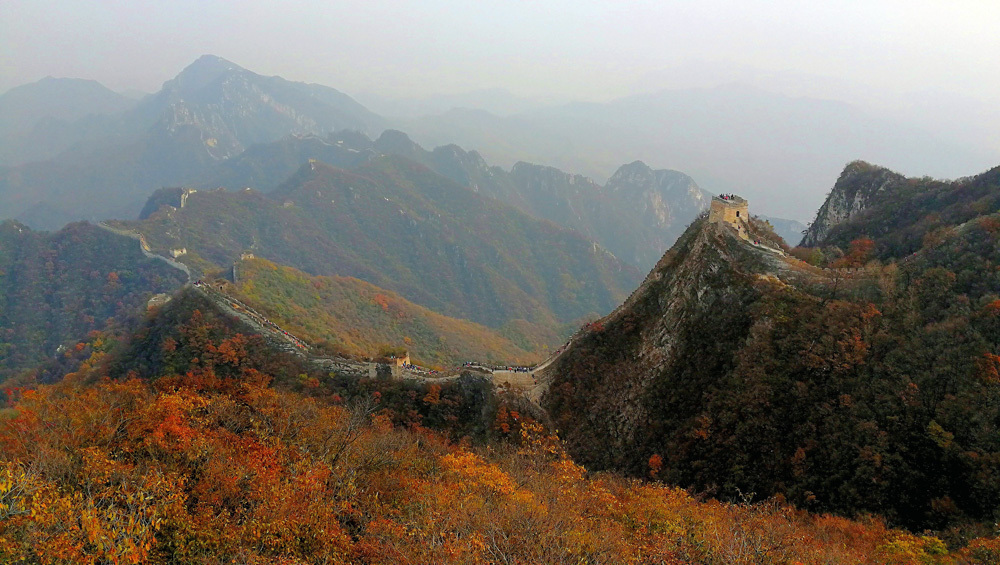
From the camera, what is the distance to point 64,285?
371 feet

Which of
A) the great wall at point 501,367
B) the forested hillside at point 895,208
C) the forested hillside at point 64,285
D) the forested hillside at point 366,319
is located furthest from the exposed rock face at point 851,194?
the forested hillside at point 64,285

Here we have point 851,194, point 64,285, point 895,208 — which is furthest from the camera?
point 64,285

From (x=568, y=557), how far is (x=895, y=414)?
2600 cm

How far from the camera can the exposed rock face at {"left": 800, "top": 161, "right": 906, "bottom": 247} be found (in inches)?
2808

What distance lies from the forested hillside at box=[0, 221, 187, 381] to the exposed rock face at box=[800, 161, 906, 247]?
11586 cm

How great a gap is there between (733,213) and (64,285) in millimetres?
132389

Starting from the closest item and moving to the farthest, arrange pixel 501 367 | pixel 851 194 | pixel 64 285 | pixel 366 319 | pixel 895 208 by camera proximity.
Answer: pixel 501 367
pixel 895 208
pixel 851 194
pixel 366 319
pixel 64 285

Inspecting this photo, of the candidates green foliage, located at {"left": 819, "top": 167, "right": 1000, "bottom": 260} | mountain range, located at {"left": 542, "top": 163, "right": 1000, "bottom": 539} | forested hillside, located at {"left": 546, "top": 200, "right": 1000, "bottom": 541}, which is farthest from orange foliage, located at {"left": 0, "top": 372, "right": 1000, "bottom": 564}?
green foliage, located at {"left": 819, "top": 167, "right": 1000, "bottom": 260}

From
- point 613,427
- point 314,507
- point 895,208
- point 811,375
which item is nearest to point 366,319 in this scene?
point 613,427

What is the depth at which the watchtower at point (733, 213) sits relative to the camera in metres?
49.8

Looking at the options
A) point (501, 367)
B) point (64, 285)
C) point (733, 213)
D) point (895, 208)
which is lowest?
point (64, 285)

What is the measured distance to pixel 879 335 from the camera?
1403 inches

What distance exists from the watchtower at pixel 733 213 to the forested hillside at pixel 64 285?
98901 mm

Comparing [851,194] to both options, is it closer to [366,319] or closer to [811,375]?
[811,375]
